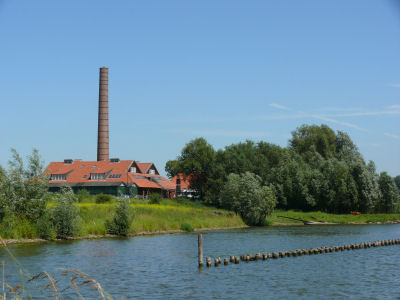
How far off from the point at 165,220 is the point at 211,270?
1147 inches

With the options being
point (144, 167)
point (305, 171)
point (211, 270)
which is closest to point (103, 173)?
point (144, 167)

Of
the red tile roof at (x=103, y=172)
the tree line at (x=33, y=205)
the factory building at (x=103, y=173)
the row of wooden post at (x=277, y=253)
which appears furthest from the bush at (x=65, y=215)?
the red tile roof at (x=103, y=172)

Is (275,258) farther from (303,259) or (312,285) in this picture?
(312,285)

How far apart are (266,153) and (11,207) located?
7247 centimetres

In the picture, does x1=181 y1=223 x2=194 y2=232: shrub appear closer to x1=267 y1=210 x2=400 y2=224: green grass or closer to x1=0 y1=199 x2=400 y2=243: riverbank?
x1=0 y1=199 x2=400 y2=243: riverbank

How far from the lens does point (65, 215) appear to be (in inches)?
1706

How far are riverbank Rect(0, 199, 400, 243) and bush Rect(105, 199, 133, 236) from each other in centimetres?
69

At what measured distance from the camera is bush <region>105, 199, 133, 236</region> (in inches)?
1889

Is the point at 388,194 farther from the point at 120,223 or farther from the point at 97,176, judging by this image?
the point at 120,223

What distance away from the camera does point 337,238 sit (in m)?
49.7

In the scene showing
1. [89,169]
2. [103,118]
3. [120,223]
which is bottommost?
[120,223]

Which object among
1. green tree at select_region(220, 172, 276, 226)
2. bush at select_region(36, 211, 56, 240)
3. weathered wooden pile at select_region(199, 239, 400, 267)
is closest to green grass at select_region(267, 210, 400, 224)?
green tree at select_region(220, 172, 276, 226)

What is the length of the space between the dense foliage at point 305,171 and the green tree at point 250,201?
227 centimetres

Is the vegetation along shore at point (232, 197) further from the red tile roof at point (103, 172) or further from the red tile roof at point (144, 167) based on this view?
the red tile roof at point (103, 172)
